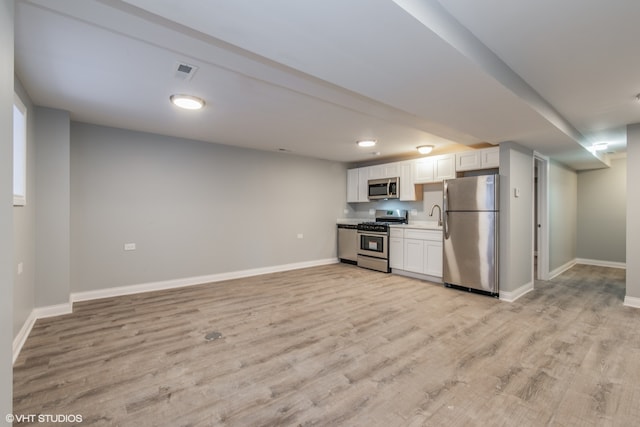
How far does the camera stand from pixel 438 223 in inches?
222

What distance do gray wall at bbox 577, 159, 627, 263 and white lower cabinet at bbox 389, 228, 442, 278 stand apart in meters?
4.73

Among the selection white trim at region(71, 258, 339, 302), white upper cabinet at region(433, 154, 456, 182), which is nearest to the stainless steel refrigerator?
white upper cabinet at region(433, 154, 456, 182)

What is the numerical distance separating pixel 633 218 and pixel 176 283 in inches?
263

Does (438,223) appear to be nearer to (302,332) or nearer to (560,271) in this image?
(560,271)

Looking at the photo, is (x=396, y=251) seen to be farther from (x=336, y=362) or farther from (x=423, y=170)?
(x=336, y=362)

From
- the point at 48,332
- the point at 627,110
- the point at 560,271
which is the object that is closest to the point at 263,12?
the point at 48,332

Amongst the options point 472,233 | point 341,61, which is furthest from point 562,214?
point 341,61

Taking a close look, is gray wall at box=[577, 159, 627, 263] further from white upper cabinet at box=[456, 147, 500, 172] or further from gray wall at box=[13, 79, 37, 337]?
gray wall at box=[13, 79, 37, 337]

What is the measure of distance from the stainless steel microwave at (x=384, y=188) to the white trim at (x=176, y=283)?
211 centimetres

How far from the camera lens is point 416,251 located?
17.5ft

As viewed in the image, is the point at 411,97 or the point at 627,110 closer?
the point at 411,97

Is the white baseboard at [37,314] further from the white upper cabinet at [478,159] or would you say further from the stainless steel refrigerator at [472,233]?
the white upper cabinet at [478,159]

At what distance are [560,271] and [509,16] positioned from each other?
6142mm

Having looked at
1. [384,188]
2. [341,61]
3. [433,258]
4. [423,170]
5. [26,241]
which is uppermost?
[341,61]
